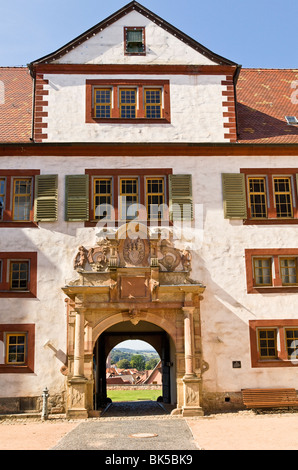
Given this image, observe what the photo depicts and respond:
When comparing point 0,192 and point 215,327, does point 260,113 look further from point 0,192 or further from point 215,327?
point 0,192

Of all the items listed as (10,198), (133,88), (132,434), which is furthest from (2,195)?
(132,434)

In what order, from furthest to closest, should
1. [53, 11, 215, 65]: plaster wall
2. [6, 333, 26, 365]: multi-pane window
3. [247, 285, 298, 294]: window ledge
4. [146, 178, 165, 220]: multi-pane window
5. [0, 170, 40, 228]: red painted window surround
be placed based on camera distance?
[53, 11, 215, 65]: plaster wall → [146, 178, 165, 220]: multi-pane window → [0, 170, 40, 228]: red painted window surround → [247, 285, 298, 294]: window ledge → [6, 333, 26, 365]: multi-pane window

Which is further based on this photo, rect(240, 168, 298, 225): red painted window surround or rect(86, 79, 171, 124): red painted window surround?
rect(86, 79, 171, 124): red painted window surround

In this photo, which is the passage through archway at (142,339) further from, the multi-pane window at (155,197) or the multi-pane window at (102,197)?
the multi-pane window at (102,197)

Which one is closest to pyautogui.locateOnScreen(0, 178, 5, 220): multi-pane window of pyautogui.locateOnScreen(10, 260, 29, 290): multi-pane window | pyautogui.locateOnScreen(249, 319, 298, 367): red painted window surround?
pyautogui.locateOnScreen(10, 260, 29, 290): multi-pane window

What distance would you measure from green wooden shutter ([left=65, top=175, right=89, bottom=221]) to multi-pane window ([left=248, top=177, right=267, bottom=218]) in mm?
5970

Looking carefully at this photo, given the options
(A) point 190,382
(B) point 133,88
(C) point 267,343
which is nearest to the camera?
(A) point 190,382

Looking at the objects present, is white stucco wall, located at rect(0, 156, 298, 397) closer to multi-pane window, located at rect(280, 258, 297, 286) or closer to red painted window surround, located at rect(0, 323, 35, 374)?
red painted window surround, located at rect(0, 323, 35, 374)

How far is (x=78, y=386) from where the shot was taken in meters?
17.7

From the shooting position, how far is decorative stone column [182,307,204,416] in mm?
17656

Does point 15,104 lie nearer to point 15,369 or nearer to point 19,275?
point 19,275

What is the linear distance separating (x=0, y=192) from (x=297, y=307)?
37.2 feet

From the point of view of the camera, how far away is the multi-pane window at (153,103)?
2088 centimetres

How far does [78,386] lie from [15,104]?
12053mm
